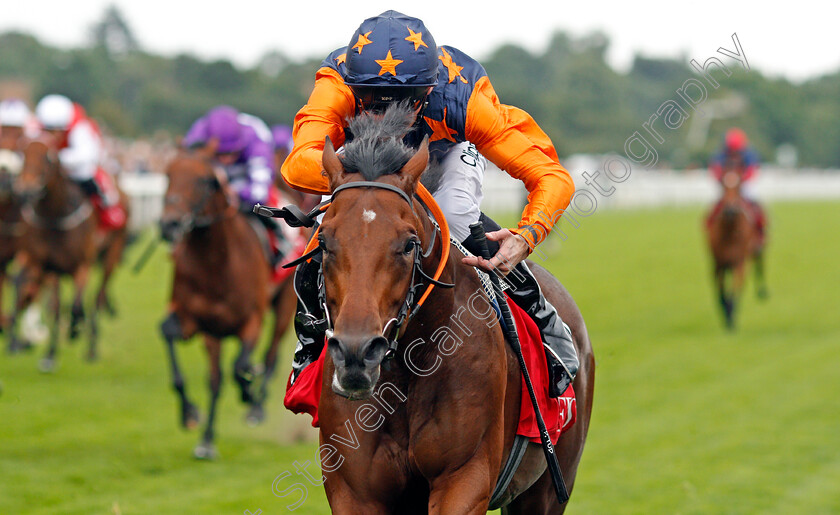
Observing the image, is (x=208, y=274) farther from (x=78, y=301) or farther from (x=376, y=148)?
(x=376, y=148)

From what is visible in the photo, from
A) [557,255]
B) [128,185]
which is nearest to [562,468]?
[557,255]

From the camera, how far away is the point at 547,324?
347 cm

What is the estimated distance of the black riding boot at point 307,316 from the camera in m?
2.99

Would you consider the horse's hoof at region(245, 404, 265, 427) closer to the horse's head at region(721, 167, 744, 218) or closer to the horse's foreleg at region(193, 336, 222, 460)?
the horse's foreleg at region(193, 336, 222, 460)

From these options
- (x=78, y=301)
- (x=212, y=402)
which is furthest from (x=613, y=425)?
(x=78, y=301)

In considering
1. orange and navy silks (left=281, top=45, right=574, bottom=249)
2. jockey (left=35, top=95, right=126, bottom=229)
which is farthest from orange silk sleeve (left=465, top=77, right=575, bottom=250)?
jockey (left=35, top=95, right=126, bottom=229)

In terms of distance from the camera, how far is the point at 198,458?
6734 millimetres

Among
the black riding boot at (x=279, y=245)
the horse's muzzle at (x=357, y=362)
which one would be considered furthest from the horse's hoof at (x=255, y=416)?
the horse's muzzle at (x=357, y=362)

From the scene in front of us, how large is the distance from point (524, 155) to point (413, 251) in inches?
29.9

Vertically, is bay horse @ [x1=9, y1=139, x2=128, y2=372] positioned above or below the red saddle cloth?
below

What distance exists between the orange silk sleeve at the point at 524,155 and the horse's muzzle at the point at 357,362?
85cm

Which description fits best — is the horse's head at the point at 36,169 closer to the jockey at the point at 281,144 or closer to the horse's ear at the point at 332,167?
the jockey at the point at 281,144

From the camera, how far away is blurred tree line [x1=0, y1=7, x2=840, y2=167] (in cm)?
4438

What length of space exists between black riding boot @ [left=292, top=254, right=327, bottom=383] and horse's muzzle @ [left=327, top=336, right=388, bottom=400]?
41cm
